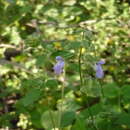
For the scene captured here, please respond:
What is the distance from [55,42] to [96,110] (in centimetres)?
122

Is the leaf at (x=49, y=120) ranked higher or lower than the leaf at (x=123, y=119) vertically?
lower

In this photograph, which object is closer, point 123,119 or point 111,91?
point 123,119

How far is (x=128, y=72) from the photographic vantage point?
3.09 metres

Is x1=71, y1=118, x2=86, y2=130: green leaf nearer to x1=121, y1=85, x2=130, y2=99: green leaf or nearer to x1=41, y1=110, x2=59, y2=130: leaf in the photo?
x1=41, y1=110, x2=59, y2=130: leaf

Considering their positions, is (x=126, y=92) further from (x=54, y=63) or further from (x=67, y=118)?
(x=54, y=63)

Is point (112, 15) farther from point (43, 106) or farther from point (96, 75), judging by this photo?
point (96, 75)

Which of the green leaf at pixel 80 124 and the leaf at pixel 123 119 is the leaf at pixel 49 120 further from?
the leaf at pixel 123 119

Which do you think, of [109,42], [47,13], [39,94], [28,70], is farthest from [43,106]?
[47,13]

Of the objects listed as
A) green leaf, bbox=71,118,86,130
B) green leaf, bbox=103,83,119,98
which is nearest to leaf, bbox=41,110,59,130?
green leaf, bbox=71,118,86,130

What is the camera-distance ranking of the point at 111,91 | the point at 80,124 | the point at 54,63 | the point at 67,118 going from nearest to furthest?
the point at 80,124 < the point at 67,118 < the point at 111,91 < the point at 54,63

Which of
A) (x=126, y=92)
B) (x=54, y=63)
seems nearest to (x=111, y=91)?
(x=126, y=92)

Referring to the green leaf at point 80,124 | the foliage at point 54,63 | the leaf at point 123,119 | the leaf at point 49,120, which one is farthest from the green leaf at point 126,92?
the leaf at point 49,120

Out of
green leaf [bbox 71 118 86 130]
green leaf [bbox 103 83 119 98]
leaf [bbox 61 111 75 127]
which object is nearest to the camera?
green leaf [bbox 71 118 86 130]

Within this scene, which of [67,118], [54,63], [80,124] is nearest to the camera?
[80,124]
